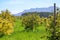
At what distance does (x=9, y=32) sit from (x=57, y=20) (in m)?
27.4

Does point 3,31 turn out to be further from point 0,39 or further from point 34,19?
point 34,19

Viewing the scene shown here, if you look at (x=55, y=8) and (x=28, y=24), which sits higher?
(x=55, y=8)

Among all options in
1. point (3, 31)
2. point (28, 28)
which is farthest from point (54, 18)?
point (28, 28)

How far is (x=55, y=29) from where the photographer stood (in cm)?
1714

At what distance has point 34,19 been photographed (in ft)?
181

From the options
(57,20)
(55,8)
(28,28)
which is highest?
(55,8)

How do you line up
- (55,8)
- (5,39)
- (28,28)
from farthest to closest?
(28,28)
(5,39)
(55,8)

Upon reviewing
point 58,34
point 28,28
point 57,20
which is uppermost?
point 57,20

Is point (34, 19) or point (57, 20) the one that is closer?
point (57, 20)

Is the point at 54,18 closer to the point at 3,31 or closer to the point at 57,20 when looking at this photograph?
the point at 57,20

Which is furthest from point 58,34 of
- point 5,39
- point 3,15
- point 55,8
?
point 3,15

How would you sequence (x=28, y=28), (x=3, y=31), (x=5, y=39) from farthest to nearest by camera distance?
(x=28, y=28) → (x=3, y=31) → (x=5, y=39)

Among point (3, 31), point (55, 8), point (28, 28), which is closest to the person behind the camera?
point (55, 8)

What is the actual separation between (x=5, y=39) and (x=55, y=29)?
67.1 ft
